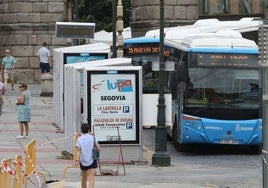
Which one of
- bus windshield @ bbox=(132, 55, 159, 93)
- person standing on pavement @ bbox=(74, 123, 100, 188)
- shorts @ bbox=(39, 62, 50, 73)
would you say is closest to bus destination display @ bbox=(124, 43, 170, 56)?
bus windshield @ bbox=(132, 55, 159, 93)

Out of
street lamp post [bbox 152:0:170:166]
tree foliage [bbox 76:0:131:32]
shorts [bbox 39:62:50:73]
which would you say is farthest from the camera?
tree foliage [bbox 76:0:131:32]

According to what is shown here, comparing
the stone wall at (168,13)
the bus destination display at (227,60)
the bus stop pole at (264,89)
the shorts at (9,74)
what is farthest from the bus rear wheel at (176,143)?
the stone wall at (168,13)

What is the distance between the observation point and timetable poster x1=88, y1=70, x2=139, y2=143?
2336 cm

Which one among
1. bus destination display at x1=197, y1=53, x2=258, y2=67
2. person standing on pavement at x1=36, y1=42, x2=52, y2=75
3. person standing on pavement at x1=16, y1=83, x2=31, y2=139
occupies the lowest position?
person standing on pavement at x1=36, y1=42, x2=52, y2=75

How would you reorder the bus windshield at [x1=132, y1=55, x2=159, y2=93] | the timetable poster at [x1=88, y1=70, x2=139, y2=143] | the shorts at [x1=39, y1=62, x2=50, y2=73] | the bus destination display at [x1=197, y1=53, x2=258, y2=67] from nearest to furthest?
the timetable poster at [x1=88, y1=70, x2=139, y2=143], the bus destination display at [x1=197, y1=53, x2=258, y2=67], the bus windshield at [x1=132, y1=55, x2=159, y2=93], the shorts at [x1=39, y1=62, x2=50, y2=73]

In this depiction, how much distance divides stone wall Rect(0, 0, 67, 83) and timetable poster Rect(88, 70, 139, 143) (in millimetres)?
25899

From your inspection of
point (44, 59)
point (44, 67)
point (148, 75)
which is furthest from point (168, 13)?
point (148, 75)

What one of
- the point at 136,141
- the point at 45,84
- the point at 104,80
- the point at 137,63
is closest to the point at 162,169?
the point at 136,141

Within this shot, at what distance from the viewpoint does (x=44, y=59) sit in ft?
148

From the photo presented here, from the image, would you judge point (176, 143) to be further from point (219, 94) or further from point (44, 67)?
point (44, 67)

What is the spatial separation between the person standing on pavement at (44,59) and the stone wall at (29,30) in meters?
3.51

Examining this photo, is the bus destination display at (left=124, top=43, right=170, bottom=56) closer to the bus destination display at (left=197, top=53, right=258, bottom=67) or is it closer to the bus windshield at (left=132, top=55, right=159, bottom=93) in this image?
the bus windshield at (left=132, top=55, right=159, bottom=93)

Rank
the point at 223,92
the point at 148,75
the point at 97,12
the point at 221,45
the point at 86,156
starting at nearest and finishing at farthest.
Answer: the point at 86,156 → the point at 223,92 → the point at 221,45 → the point at 148,75 → the point at 97,12

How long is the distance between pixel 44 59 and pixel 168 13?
6009mm
